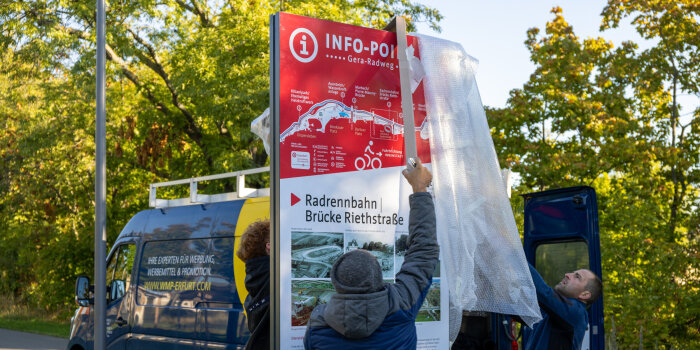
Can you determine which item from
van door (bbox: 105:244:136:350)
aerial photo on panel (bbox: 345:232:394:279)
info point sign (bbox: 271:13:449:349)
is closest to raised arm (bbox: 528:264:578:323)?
info point sign (bbox: 271:13:449:349)

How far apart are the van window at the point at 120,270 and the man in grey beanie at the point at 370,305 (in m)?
5.05

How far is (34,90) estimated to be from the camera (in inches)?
875

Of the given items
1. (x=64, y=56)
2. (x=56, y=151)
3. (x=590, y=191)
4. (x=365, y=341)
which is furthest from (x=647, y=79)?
(x=56, y=151)

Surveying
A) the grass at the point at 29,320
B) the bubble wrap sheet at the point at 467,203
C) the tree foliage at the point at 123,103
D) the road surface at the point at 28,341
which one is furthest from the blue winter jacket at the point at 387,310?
the grass at the point at 29,320

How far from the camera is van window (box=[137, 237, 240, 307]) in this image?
20.6 ft

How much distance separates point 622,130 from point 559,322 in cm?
1079

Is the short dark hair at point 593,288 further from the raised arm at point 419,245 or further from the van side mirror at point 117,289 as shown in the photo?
the van side mirror at point 117,289

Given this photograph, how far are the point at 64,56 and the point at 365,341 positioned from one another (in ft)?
51.2

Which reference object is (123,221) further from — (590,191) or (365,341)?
(365,341)

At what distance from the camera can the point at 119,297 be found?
25.2ft

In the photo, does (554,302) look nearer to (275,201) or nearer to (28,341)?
(275,201)

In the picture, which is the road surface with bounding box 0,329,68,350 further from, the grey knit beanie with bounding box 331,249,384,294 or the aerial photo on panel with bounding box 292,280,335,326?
the grey knit beanie with bounding box 331,249,384,294

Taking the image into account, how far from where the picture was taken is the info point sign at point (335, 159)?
3363 millimetres

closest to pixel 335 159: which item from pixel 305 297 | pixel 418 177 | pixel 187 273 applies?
pixel 418 177
